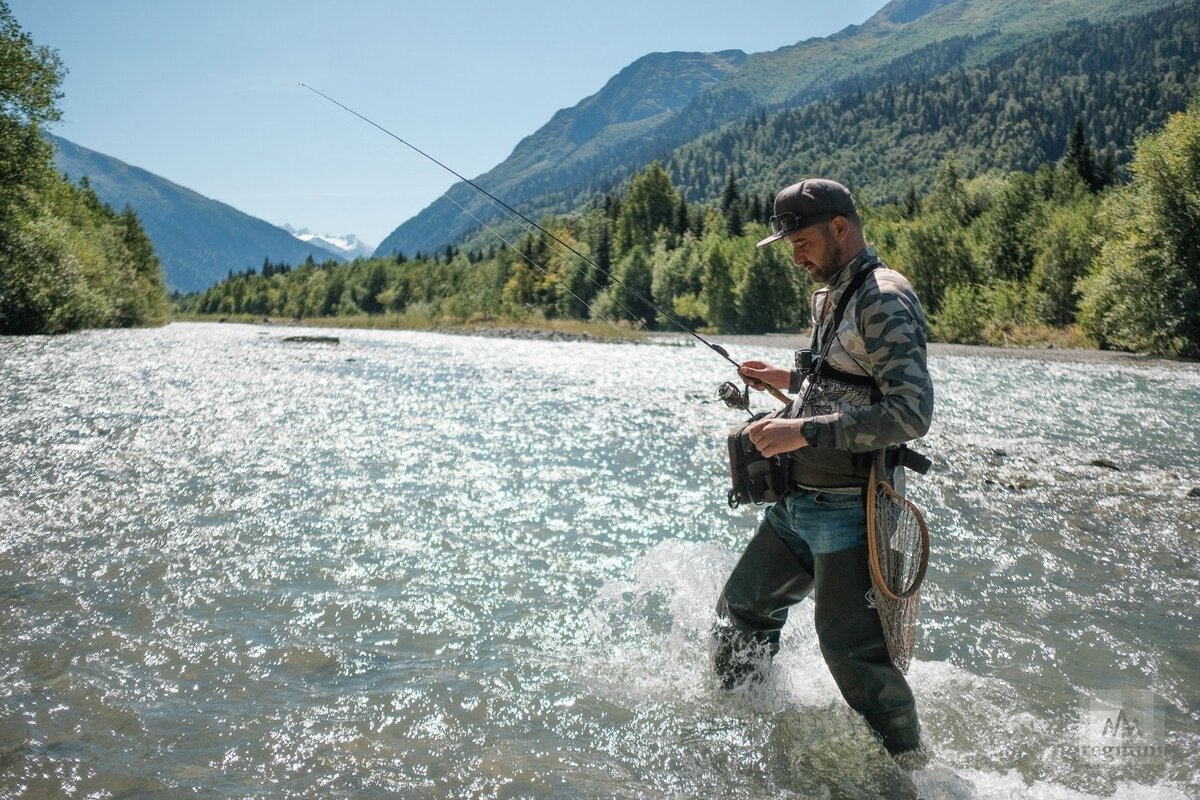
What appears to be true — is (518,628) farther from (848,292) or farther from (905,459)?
(848,292)

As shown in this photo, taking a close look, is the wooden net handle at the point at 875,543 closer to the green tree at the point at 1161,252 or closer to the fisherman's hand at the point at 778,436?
the fisherman's hand at the point at 778,436

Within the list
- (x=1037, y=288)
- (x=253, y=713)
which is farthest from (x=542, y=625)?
(x=1037, y=288)

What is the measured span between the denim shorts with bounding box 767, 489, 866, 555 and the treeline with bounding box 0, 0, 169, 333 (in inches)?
Answer: 1758

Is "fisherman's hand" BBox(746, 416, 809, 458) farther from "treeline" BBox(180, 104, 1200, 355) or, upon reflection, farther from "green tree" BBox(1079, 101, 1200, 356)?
"green tree" BBox(1079, 101, 1200, 356)

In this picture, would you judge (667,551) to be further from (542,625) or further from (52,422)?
(52,422)

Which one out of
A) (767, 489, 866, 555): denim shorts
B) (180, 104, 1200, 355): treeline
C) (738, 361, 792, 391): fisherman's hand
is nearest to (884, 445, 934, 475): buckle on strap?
(767, 489, 866, 555): denim shorts

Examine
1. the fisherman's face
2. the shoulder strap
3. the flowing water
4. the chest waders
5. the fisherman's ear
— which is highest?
the fisherman's ear

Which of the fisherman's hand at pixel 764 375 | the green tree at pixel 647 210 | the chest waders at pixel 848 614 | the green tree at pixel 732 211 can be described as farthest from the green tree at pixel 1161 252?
the green tree at pixel 647 210

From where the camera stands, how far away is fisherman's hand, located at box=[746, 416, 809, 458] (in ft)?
13.3

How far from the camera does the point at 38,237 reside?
47.0 metres

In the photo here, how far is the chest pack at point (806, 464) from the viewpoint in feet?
13.7

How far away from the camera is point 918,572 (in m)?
4.20

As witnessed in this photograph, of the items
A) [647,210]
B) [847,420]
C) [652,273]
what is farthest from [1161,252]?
[647,210]

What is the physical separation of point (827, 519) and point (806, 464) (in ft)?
0.95
